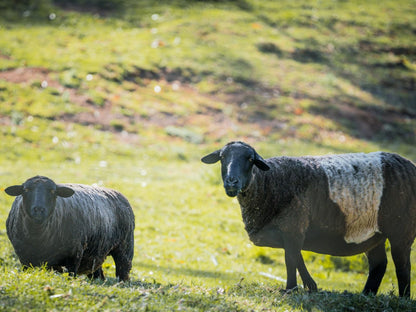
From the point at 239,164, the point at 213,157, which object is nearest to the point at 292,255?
the point at 239,164

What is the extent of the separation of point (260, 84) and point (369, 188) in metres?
21.4

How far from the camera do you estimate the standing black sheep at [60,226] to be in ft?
22.1

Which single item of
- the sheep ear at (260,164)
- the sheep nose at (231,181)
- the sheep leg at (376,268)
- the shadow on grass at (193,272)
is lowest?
the shadow on grass at (193,272)

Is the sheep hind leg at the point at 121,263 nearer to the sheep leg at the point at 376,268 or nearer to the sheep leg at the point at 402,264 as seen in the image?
the sheep leg at the point at 376,268

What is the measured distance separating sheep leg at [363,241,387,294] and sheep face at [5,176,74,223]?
207 inches

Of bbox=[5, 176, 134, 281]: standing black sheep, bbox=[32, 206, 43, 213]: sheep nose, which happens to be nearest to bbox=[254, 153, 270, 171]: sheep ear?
bbox=[5, 176, 134, 281]: standing black sheep

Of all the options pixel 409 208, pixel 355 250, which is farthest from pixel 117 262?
pixel 409 208

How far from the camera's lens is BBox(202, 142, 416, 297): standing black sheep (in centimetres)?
762

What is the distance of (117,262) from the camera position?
26.7 ft

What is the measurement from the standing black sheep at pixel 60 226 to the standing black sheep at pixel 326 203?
1895 millimetres

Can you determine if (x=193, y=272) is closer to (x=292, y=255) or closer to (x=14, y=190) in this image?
(x=292, y=255)

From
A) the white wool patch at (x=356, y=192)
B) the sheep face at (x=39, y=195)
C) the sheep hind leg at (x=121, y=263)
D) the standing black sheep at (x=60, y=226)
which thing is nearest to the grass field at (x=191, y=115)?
the sheep hind leg at (x=121, y=263)

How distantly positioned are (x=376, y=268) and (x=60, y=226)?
5.38 m

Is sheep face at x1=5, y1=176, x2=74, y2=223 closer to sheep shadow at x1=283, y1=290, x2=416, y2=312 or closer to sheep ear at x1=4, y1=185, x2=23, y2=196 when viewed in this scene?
sheep ear at x1=4, y1=185, x2=23, y2=196
